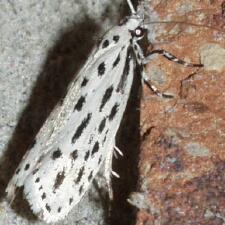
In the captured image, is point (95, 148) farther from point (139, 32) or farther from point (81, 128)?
point (139, 32)

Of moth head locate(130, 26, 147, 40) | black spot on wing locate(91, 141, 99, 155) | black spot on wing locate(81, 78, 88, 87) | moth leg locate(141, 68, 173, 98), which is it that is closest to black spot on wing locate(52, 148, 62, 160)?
black spot on wing locate(91, 141, 99, 155)

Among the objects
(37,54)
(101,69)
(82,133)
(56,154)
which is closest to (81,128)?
(82,133)

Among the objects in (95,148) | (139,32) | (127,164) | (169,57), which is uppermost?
(169,57)

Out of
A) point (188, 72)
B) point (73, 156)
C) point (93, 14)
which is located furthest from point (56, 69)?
point (188, 72)

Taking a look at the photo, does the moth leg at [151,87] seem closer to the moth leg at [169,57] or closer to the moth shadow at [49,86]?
the moth leg at [169,57]

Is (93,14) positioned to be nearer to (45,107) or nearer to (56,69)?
(56,69)

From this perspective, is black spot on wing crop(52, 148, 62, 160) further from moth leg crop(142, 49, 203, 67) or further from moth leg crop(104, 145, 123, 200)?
moth leg crop(142, 49, 203, 67)
